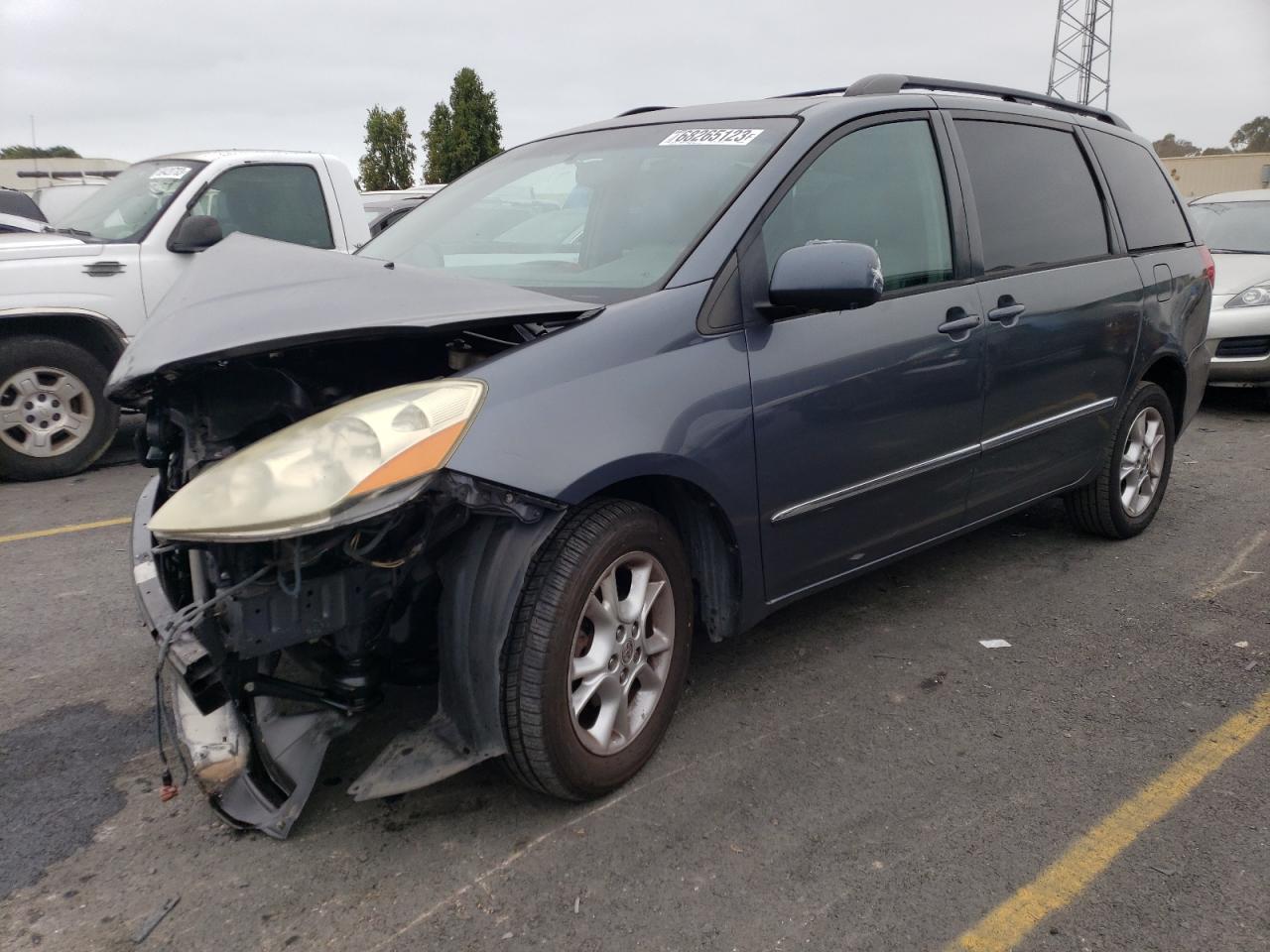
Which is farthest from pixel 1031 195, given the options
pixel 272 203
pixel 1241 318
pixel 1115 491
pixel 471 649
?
pixel 1241 318

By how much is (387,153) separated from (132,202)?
77.4 feet

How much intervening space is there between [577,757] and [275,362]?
1.18 meters

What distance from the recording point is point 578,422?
8.14ft

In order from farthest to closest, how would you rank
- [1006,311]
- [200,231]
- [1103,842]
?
1. [200,231]
2. [1006,311]
3. [1103,842]

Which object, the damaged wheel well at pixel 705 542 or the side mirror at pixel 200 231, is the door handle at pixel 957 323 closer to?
the damaged wheel well at pixel 705 542

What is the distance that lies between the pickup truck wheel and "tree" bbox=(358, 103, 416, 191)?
77.8ft

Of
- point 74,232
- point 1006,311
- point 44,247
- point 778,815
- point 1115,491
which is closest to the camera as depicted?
point 778,815

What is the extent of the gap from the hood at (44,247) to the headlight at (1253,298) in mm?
8024

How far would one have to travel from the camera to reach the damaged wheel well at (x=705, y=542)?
2.83 m

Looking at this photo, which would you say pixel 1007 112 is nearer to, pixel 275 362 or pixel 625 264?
pixel 625 264

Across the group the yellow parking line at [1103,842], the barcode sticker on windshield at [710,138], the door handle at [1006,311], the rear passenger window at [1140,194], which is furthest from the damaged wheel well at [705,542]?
the rear passenger window at [1140,194]

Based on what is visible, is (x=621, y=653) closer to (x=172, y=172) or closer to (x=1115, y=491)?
(x=1115, y=491)

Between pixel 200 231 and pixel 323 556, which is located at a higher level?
pixel 200 231

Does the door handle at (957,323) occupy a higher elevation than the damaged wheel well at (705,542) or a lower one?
higher
